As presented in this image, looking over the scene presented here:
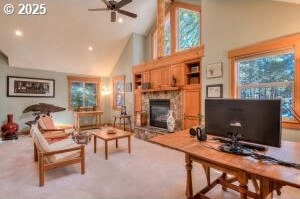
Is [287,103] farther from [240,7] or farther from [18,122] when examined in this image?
[18,122]

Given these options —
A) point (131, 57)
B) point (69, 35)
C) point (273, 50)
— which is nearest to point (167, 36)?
point (131, 57)

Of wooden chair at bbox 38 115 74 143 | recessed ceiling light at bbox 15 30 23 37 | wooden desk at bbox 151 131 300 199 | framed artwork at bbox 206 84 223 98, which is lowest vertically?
wooden chair at bbox 38 115 74 143

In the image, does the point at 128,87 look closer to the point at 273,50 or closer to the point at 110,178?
the point at 110,178

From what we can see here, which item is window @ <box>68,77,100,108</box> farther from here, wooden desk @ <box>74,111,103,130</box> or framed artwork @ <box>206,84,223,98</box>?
framed artwork @ <box>206,84,223,98</box>

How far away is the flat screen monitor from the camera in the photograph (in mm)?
1503

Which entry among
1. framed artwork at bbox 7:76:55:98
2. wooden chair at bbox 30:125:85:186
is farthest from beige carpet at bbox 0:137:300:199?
framed artwork at bbox 7:76:55:98

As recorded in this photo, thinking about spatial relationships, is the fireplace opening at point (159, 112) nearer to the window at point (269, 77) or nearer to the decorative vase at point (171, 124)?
the decorative vase at point (171, 124)

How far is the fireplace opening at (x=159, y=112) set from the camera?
18.3 ft

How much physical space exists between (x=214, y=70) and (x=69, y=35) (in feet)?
16.2

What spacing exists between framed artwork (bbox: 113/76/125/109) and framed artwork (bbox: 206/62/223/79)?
4.05 m

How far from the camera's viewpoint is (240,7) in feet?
12.0

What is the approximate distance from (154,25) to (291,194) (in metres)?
6.40

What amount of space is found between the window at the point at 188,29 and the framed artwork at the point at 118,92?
2946mm

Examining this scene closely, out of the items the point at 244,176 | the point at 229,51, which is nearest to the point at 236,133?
the point at 244,176
